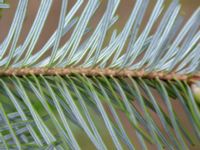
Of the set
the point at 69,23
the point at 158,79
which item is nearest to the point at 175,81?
the point at 158,79

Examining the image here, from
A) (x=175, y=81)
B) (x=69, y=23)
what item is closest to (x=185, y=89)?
(x=175, y=81)

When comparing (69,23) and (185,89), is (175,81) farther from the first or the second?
(69,23)

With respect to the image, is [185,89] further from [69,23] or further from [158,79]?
[69,23]

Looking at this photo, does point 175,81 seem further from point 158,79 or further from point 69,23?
point 69,23
